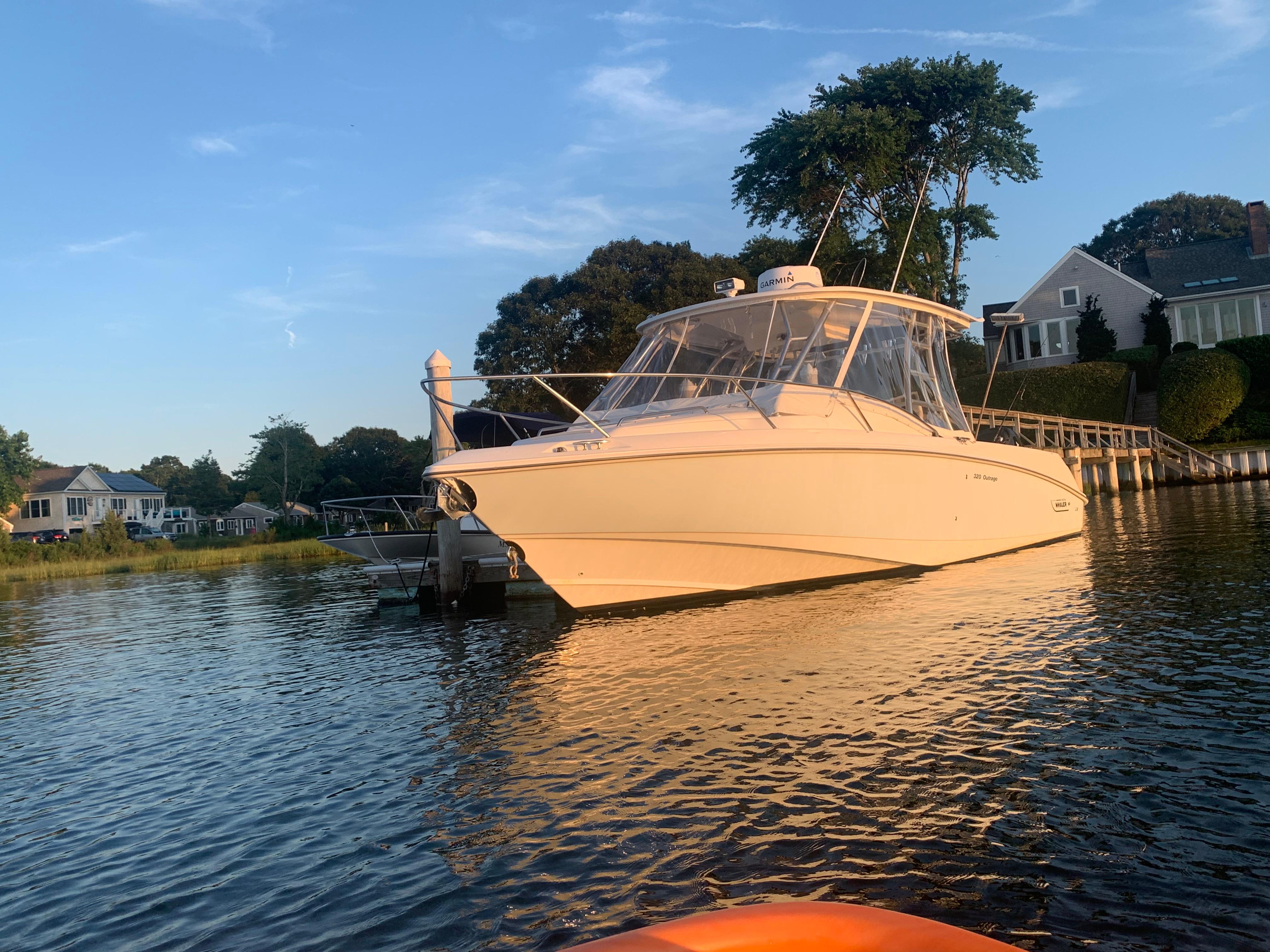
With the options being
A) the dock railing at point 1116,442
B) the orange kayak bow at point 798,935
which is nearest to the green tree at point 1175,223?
the dock railing at point 1116,442

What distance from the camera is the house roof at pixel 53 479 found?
6806 cm

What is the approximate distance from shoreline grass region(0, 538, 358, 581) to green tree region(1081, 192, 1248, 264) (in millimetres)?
56906

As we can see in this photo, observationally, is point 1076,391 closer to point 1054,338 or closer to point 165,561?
point 1054,338

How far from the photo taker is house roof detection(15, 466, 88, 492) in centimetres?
6806

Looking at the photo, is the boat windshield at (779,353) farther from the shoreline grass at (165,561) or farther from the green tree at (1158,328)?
the green tree at (1158,328)

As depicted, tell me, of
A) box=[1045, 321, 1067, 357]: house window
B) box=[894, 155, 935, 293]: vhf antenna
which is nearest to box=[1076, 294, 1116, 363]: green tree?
box=[1045, 321, 1067, 357]: house window

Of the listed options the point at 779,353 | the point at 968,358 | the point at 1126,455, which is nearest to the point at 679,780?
the point at 779,353

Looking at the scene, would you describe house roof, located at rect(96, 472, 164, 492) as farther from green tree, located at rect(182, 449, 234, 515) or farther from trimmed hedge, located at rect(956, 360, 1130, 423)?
trimmed hedge, located at rect(956, 360, 1130, 423)

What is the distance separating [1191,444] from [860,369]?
2439cm

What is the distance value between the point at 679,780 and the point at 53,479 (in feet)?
256

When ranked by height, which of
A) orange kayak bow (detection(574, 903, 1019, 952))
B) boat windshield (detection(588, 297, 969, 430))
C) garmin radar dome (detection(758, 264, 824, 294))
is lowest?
orange kayak bow (detection(574, 903, 1019, 952))

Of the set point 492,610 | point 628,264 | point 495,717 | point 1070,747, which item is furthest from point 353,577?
point 628,264

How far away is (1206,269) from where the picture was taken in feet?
130

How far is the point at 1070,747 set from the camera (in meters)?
4.70
